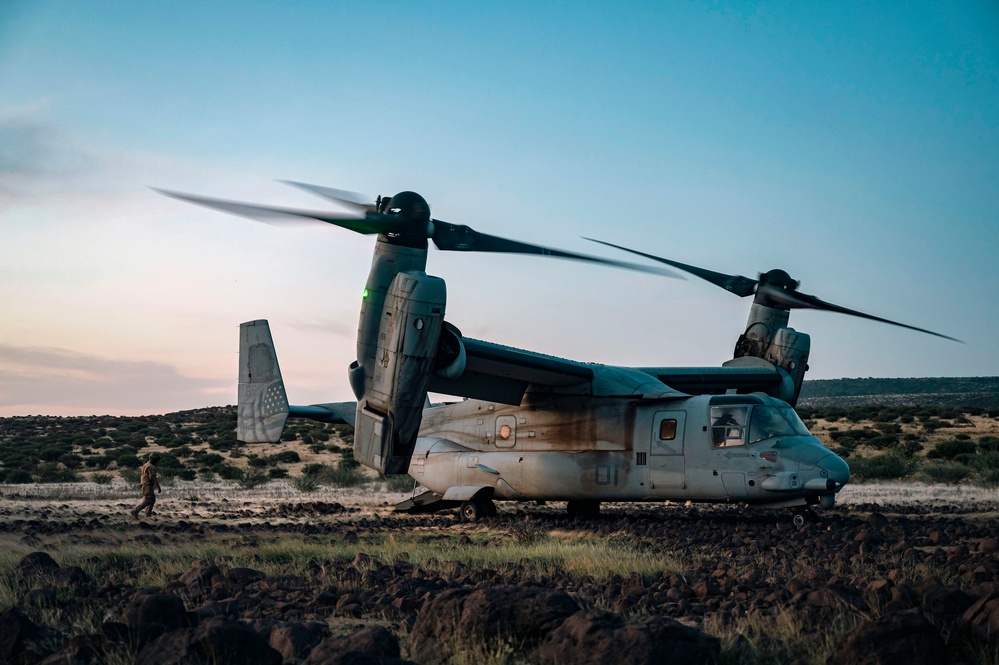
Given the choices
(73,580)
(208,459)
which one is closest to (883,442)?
(208,459)

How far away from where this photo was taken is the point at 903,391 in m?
114

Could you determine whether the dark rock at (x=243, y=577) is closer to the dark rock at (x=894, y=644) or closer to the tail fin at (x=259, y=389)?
the dark rock at (x=894, y=644)

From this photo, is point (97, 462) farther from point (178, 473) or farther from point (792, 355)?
point (792, 355)

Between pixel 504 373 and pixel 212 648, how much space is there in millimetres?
13997

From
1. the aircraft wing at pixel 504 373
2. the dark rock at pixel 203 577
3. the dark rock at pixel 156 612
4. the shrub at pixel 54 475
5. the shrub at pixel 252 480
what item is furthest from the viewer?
the shrub at pixel 54 475

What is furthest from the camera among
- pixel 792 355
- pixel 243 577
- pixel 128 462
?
pixel 128 462

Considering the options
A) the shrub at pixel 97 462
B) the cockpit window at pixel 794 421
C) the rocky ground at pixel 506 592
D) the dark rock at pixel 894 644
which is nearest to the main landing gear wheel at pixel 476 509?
the rocky ground at pixel 506 592

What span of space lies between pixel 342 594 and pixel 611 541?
6691 mm

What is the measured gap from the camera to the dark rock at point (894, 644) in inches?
191

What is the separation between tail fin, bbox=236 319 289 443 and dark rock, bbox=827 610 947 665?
16070 millimetres

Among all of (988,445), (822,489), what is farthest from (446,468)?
(988,445)

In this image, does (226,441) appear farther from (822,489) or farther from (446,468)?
(822,489)

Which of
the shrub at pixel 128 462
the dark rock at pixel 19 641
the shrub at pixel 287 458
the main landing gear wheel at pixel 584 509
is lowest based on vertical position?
the shrub at pixel 128 462

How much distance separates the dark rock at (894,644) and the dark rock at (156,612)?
4268mm
